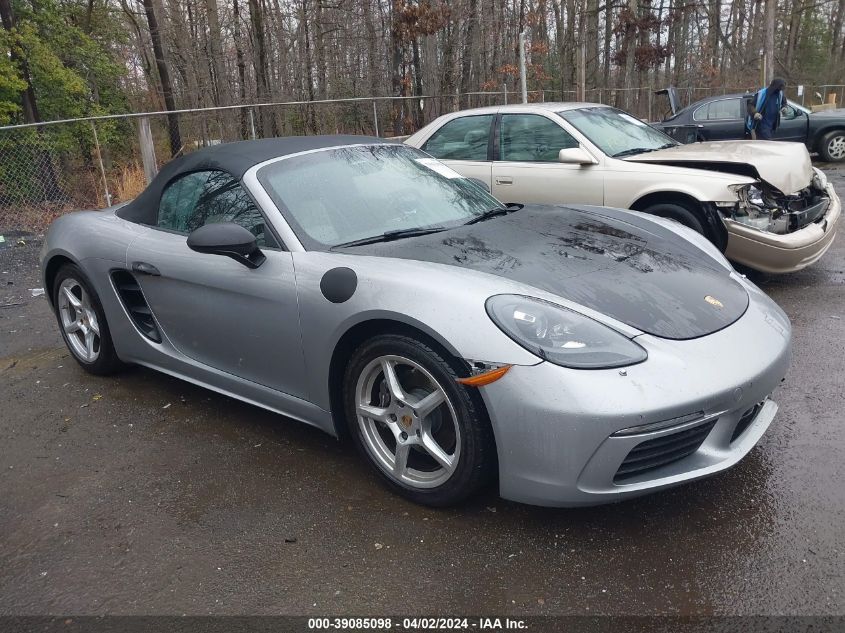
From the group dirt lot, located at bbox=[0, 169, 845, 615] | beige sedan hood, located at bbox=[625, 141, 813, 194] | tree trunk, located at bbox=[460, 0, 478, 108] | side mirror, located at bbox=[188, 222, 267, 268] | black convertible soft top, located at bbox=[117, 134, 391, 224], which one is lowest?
dirt lot, located at bbox=[0, 169, 845, 615]

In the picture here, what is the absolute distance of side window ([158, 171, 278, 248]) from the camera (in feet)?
10.6

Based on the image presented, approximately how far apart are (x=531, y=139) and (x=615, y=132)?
79 cm

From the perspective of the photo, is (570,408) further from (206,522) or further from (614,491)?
(206,522)

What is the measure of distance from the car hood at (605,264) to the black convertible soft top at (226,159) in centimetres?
87

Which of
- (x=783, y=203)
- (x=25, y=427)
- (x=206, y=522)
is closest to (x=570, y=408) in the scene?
(x=206, y=522)

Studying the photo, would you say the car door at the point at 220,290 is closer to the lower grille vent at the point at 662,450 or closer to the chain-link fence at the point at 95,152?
the lower grille vent at the point at 662,450

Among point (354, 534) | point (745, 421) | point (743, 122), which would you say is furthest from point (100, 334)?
point (743, 122)

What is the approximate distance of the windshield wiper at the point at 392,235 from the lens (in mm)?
3090

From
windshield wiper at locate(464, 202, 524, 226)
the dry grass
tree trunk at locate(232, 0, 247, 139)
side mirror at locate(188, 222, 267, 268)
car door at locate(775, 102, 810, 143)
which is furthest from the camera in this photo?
tree trunk at locate(232, 0, 247, 139)

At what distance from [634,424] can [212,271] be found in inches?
81.5

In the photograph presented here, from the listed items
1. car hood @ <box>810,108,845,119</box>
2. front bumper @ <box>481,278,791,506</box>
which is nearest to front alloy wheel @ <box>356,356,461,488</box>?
front bumper @ <box>481,278,791,506</box>

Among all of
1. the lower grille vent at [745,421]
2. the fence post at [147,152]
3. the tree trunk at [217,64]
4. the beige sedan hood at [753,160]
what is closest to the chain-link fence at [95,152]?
the fence post at [147,152]

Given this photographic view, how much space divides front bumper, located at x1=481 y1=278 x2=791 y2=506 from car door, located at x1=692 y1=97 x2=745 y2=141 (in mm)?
11948

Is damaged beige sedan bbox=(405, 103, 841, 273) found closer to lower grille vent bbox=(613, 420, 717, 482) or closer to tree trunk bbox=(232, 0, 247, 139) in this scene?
lower grille vent bbox=(613, 420, 717, 482)
